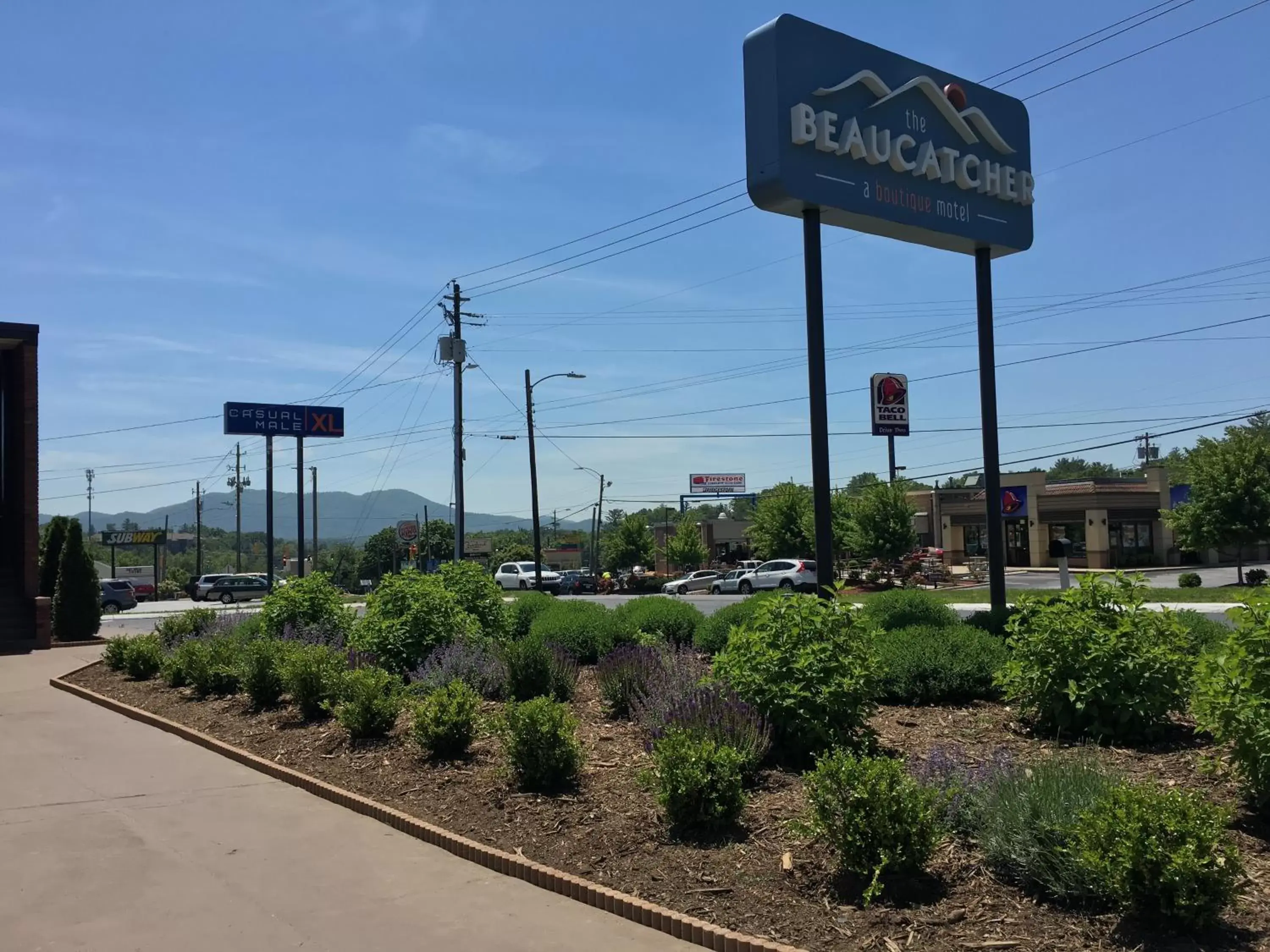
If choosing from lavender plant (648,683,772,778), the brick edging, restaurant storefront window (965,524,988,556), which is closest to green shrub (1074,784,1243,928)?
the brick edging

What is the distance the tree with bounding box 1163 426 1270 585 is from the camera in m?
35.2

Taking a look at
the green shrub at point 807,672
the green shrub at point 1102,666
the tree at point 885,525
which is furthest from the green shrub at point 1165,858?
the tree at point 885,525

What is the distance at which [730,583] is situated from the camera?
4741cm

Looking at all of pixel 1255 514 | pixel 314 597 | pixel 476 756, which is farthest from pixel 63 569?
pixel 1255 514

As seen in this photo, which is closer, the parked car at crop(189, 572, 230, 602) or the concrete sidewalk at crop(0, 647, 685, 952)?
the concrete sidewalk at crop(0, 647, 685, 952)

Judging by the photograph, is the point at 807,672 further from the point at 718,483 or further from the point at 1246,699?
the point at 718,483

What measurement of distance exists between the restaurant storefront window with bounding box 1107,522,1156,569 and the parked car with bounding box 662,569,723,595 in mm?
21674

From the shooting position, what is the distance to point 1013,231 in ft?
44.8

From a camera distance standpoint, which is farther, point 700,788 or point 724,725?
point 724,725

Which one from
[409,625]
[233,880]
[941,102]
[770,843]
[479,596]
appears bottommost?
[233,880]

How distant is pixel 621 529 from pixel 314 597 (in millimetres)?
59103

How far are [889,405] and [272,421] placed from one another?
972 inches

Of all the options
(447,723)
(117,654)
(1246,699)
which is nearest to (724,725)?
(447,723)

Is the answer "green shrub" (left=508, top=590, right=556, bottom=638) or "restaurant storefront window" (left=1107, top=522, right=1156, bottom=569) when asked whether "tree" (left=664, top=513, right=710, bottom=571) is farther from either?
"green shrub" (left=508, top=590, right=556, bottom=638)
